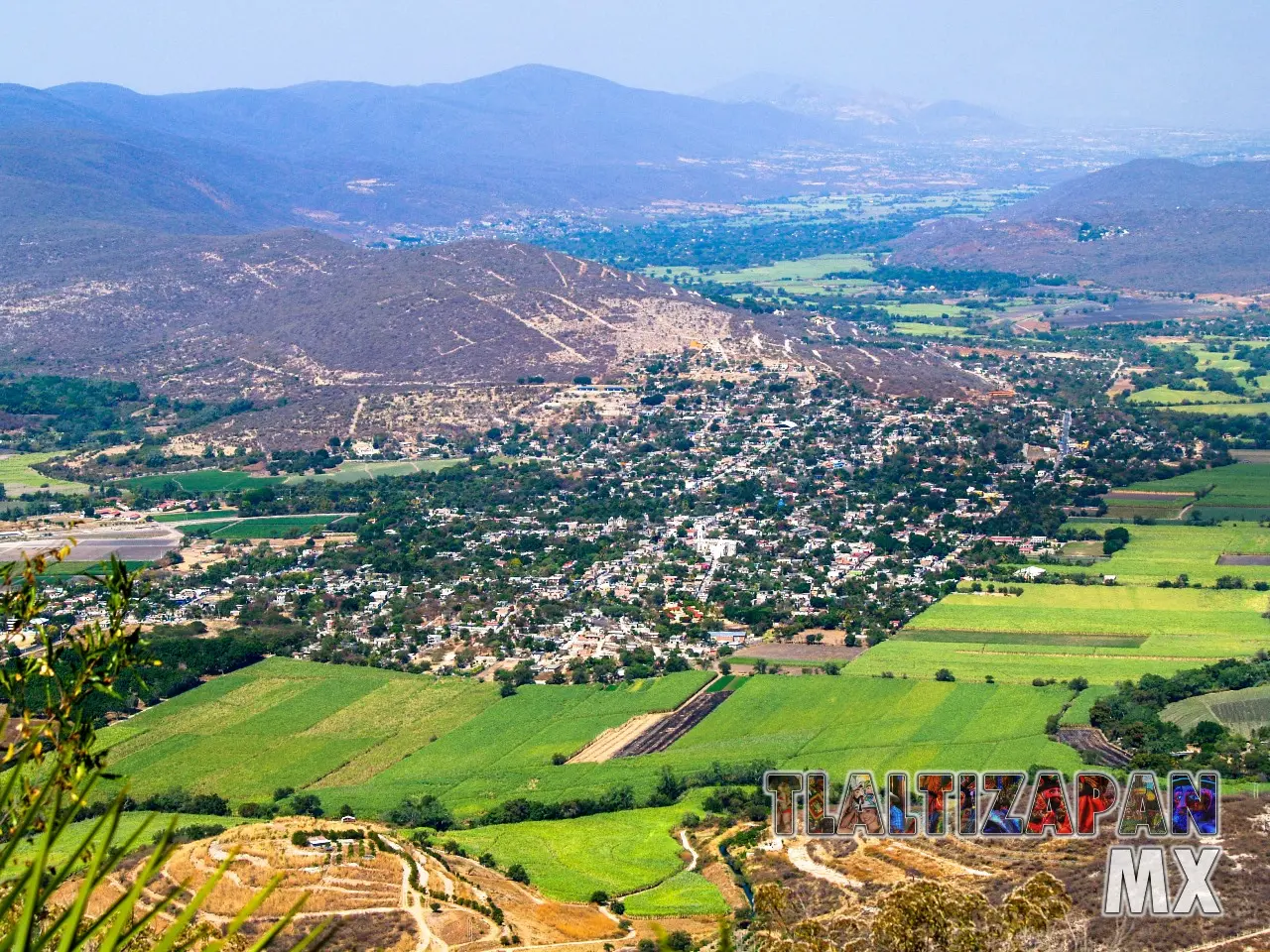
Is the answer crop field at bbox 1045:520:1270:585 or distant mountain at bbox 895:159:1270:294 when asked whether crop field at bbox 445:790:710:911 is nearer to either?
crop field at bbox 1045:520:1270:585

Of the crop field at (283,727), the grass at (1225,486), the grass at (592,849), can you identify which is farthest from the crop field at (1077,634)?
the grass at (1225,486)

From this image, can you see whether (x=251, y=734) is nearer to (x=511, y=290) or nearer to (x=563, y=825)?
(x=563, y=825)

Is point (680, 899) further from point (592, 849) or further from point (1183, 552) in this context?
point (1183, 552)

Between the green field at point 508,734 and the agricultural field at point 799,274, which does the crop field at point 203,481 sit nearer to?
the green field at point 508,734

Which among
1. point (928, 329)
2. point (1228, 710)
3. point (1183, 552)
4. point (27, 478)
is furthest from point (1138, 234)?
point (1228, 710)

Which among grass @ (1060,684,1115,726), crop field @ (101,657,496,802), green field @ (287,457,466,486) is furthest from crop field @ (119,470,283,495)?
grass @ (1060,684,1115,726)

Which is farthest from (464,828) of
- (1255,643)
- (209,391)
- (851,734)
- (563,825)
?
(209,391)

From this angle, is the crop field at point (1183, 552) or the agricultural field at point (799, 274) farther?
the agricultural field at point (799, 274)
